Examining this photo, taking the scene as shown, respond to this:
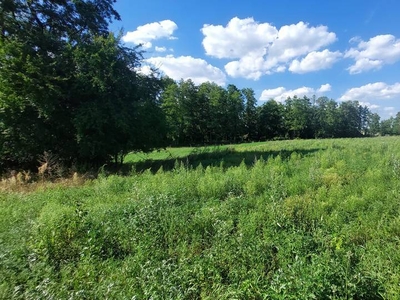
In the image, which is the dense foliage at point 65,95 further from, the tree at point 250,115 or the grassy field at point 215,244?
the tree at point 250,115

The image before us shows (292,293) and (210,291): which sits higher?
(292,293)

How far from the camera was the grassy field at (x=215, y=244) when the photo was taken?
10.7 ft

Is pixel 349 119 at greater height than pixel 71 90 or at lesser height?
greater

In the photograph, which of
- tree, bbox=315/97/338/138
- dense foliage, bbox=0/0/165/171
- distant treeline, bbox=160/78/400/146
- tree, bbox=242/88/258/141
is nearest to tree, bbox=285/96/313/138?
distant treeline, bbox=160/78/400/146

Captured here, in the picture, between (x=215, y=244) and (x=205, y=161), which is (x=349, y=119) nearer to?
(x=205, y=161)

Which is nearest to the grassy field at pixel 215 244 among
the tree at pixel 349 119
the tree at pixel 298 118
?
the tree at pixel 298 118

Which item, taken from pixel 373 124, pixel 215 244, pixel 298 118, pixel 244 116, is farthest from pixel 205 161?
pixel 373 124

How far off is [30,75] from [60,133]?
3024mm

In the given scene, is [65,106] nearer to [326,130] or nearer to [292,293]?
[292,293]

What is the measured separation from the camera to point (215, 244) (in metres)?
4.33

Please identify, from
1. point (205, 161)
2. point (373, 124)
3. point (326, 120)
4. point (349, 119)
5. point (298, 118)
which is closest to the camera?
point (205, 161)

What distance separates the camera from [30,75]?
1159cm

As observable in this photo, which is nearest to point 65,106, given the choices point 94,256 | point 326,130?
point 94,256

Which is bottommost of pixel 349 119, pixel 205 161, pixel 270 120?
pixel 205 161
